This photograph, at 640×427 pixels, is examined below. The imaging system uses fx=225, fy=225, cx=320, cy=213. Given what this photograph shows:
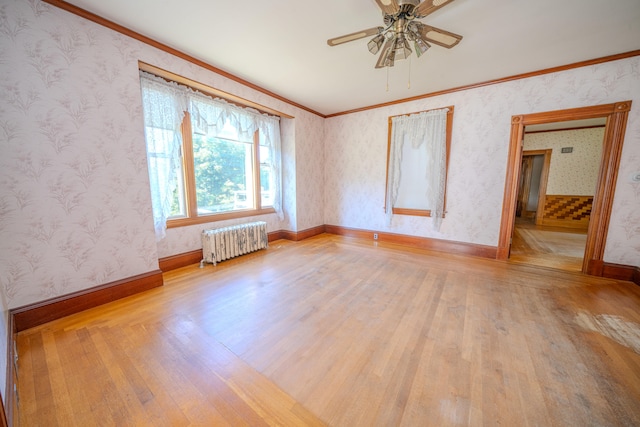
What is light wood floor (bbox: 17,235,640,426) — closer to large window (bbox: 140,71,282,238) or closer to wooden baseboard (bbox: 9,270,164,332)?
wooden baseboard (bbox: 9,270,164,332)

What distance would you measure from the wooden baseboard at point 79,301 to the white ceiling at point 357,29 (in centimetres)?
262

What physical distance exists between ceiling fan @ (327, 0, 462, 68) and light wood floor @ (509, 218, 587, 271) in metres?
3.41

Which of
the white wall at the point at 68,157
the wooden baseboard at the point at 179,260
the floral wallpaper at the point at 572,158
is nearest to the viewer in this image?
the white wall at the point at 68,157

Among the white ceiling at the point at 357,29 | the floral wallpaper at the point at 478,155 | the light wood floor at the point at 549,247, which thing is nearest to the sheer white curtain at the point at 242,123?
the white ceiling at the point at 357,29

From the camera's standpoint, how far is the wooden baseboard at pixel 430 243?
3682 millimetres

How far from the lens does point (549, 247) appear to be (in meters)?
4.26

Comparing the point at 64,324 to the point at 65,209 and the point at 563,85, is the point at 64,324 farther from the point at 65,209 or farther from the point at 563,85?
the point at 563,85

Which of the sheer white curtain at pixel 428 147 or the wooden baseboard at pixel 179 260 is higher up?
the sheer white curtain at pixel 428 147

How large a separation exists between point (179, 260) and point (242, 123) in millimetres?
2369

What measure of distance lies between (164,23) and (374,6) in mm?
2013

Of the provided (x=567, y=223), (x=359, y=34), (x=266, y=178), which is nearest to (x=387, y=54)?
(x=359, y=34)

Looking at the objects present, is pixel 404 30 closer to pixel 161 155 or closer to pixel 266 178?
pixel 161 155

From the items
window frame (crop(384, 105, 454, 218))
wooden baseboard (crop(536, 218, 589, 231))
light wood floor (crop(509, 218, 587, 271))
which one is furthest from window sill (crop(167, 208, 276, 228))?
wooden baseboard (crop(536, 218, 589, 231))

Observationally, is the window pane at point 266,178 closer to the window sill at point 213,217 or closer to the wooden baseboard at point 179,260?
the window sill at point 213,217
